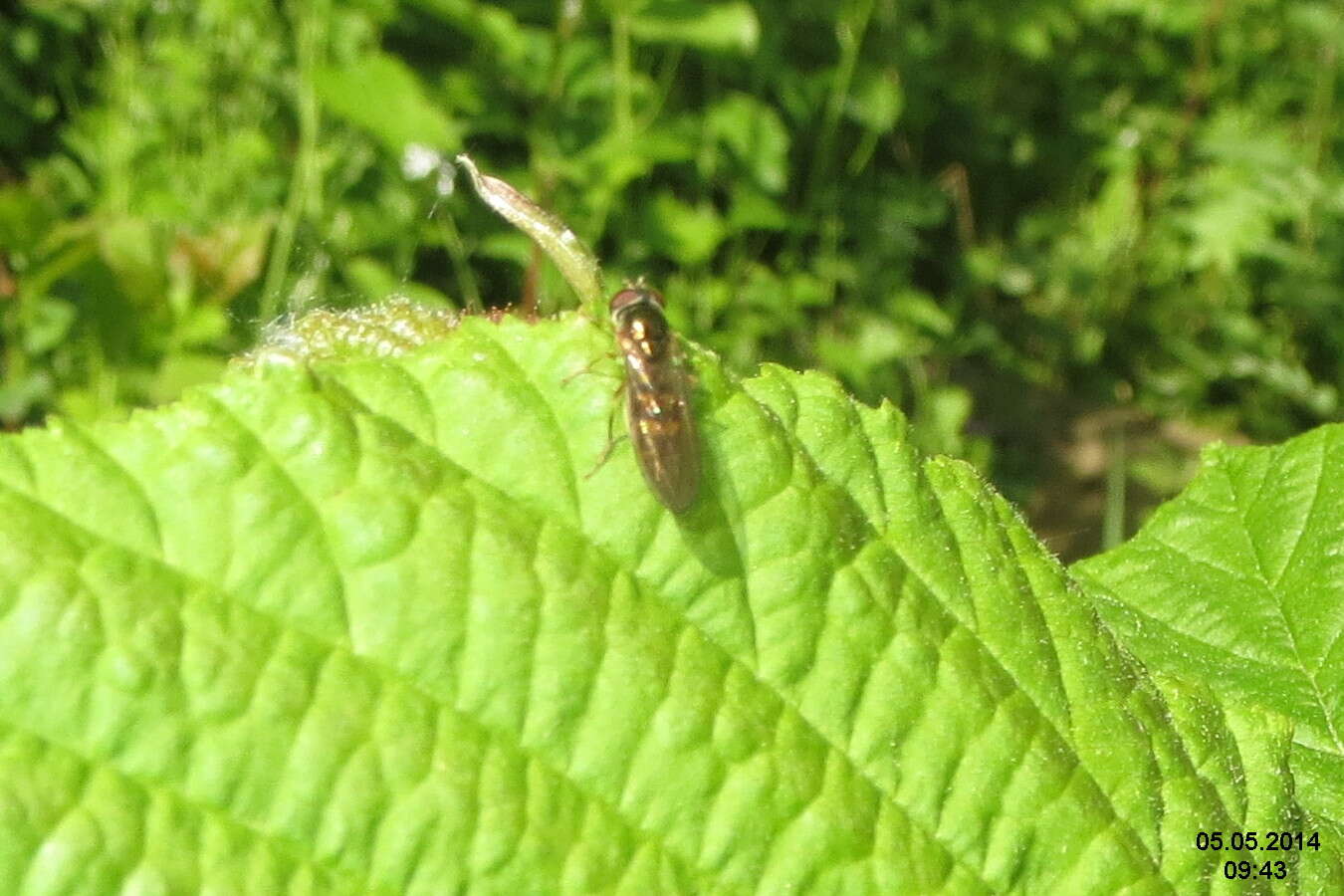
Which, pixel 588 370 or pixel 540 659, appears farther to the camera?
pixel 588 370

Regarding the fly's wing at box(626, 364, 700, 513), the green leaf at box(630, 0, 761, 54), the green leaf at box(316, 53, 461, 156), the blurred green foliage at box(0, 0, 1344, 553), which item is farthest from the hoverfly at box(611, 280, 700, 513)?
the green leaf at box(630, 0, 761, 54)

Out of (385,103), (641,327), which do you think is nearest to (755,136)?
(385,103)

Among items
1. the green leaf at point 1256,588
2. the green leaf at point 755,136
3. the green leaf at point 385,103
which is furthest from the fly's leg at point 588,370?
the green leaf at point 755,136

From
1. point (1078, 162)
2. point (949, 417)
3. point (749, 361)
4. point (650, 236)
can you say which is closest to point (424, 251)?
point (650, 236)

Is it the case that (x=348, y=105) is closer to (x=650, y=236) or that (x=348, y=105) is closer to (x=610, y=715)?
(x=650, y=236)

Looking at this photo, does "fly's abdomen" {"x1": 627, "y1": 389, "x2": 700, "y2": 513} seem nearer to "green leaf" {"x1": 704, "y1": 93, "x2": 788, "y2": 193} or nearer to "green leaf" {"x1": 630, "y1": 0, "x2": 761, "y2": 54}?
"green leaf" {"x1": 630, "y1": 0, "x2": 761, "y2": 54}

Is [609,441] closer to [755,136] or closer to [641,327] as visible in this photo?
[641,327]
